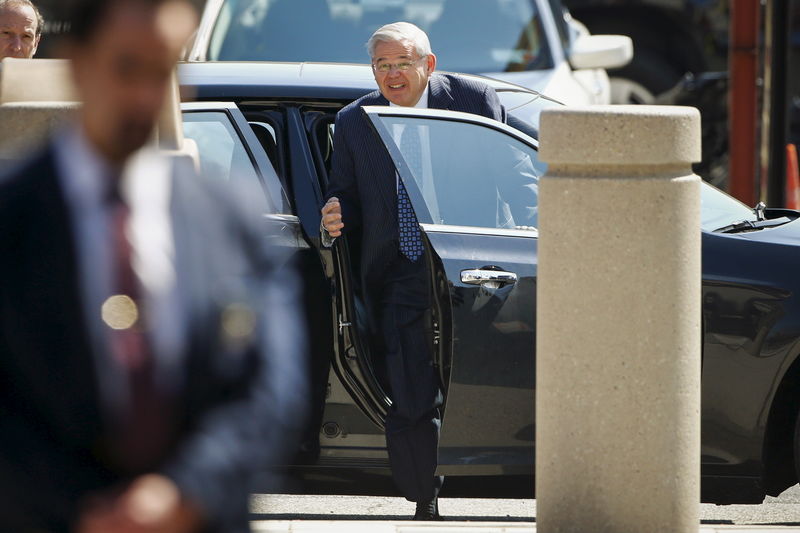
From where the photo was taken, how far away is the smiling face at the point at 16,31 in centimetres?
583

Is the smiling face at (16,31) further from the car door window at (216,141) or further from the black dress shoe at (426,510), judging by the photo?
the black dress shoe at (426,510)

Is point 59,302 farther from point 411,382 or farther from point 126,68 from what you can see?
point 411,382

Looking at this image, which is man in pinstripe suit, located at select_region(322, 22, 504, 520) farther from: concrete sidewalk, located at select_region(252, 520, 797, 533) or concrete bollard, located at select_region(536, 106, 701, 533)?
concrete bollard, located at select_region(536, 106, 701, 533)

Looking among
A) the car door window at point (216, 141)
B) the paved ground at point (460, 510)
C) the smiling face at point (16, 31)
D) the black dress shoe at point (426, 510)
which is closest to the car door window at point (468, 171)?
the car door window at point (216, 141)

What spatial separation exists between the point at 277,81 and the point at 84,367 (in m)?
3.54

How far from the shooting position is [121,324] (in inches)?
65.5

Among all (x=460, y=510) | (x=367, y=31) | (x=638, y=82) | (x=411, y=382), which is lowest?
(x=460, y=510)

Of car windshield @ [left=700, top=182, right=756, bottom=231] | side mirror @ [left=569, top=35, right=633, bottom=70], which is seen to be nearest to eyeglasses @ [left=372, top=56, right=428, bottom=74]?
car windshield @ [left=700, top=182, right=756, bottom=231]

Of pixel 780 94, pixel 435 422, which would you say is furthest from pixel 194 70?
pixel 780 94

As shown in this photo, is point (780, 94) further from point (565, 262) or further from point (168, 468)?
point (168, 468)

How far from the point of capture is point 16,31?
19.2 ft

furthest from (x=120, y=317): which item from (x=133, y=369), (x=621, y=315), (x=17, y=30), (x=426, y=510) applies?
(x=17, y=30)

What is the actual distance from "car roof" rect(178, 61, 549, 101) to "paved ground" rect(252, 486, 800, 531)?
1.43 m

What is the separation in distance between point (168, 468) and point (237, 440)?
0.32 ft
